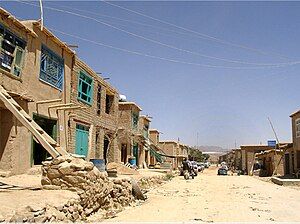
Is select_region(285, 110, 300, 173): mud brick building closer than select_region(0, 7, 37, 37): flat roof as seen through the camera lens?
No

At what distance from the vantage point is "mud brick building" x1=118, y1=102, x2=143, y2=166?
34031 mm

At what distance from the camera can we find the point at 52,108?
17.3m

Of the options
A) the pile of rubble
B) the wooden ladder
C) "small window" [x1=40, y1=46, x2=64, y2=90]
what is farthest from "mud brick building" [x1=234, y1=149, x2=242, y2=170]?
the wooden ladder

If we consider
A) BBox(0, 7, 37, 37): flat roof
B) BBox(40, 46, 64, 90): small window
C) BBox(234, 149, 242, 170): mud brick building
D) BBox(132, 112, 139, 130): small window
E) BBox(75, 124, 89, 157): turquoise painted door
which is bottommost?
BBox(234, 149, 242, 170): mud brick building

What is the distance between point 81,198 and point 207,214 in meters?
4.17

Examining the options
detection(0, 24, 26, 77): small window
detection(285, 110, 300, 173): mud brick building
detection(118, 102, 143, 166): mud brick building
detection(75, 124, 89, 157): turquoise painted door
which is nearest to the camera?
detection(0, 24, 26, 77): small window

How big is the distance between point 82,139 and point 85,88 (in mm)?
3252

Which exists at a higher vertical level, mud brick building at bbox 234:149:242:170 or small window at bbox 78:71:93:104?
small window at bbox 78:71:93:104

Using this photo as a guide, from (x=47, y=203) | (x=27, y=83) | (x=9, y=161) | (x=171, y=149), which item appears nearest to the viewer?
(x=47, y=203)

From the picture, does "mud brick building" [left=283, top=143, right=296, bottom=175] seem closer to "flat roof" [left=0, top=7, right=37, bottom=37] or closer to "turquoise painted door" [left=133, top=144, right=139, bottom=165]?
"turquoise painted door" [left=133, top=144, right=139, bottom=165]

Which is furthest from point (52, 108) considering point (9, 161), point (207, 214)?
point (207, 214)

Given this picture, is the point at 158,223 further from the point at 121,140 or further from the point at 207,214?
the point at 121,140

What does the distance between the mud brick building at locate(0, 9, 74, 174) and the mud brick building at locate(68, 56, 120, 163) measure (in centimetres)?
117

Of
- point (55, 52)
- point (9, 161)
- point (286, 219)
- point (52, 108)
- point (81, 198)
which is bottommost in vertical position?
point (286, 219)
